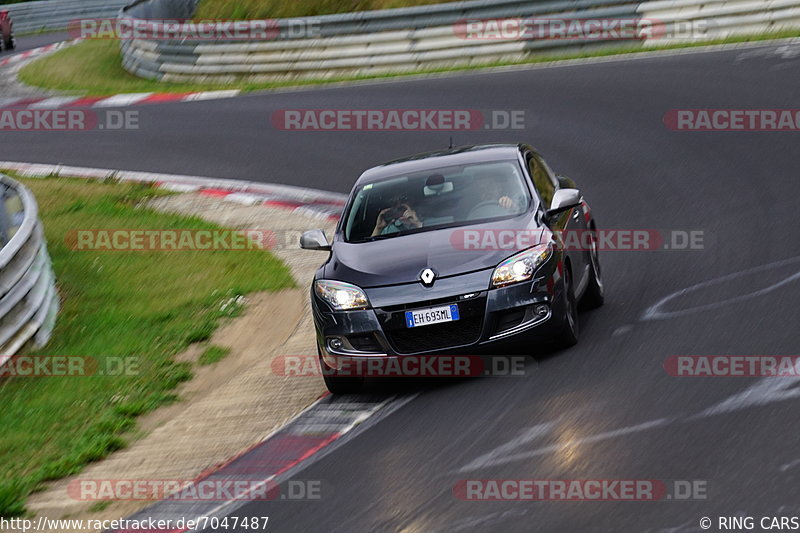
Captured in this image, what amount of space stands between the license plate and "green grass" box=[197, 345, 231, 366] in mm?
2575

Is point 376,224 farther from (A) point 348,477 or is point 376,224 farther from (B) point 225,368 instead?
(A) point 348,477

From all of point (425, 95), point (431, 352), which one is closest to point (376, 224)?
point (431, 352)

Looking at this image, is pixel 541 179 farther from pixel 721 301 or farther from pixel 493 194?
pixel 721 301

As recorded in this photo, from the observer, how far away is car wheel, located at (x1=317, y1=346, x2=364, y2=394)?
9.09 meters

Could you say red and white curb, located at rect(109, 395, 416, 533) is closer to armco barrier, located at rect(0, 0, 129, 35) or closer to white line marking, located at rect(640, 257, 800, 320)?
white line marking, located at rect(640, 257, 800, 320)

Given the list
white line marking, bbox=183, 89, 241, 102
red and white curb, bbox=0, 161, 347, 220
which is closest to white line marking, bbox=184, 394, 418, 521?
red and white curb, bbox=0, 161, 347, 220

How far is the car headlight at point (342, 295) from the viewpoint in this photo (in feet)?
29.1

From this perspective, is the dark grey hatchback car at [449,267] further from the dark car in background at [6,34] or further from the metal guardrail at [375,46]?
the dark car in background at [6,34]
